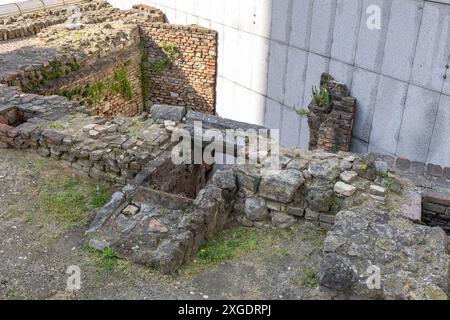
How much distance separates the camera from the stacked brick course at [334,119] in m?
7.91

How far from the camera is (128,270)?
457 centimetres

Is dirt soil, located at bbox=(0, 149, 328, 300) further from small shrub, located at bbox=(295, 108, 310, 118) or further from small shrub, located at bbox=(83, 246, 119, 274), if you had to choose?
small shrub, located at bbox=(295, 108, 310, 118)

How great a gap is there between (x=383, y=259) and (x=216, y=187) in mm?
1872

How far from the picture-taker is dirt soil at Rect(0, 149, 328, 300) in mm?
4355

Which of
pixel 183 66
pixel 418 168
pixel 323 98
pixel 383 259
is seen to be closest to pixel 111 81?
pixel 183 66

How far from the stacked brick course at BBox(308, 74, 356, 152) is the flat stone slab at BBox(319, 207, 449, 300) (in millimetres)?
3408

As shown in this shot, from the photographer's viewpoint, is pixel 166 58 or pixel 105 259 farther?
pixel 166 58

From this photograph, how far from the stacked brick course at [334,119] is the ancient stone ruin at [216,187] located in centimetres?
2

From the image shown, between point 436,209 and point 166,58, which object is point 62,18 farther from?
point 436,209

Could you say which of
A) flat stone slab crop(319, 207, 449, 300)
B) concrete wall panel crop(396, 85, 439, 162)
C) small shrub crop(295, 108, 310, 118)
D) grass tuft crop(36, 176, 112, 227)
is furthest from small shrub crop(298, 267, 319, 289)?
small shrub crop(295, 108, 310, 118)

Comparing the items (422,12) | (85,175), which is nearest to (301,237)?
(85,175)

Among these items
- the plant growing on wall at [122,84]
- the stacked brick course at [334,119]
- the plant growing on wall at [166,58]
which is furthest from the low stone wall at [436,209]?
the plant growing on wall at [166,58]

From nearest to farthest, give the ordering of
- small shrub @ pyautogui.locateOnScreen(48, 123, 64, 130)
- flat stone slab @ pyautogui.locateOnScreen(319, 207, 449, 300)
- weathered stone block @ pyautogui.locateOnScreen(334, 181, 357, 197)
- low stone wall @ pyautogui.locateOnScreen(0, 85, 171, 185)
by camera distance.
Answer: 1. flat stone slab @ pyautogui.locateOnScreen(319, 207, 449, 300)
2. weathered stone block @ pyautogui.locateOnScreen(334, 181, 357, 197)
3. low stone wall @ pyautogui.locateOnScreen(0, 85, 171, 185)
4. small shrub @ pyautogui.locateOnScreen(48, 123, 64, 130)
